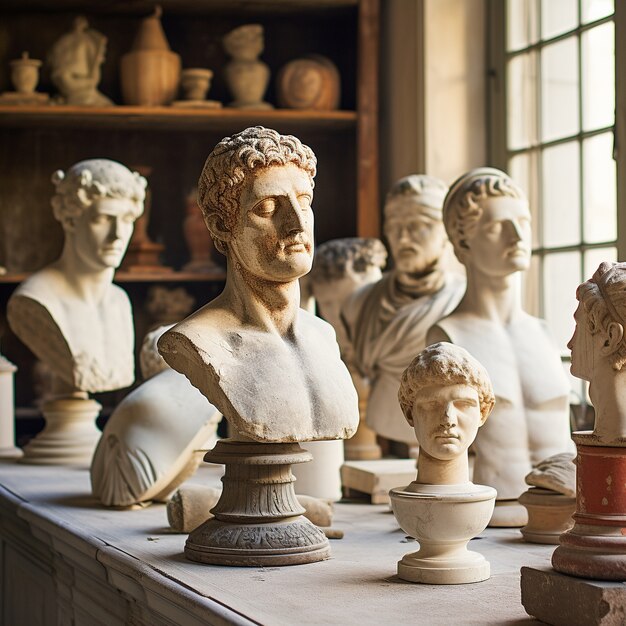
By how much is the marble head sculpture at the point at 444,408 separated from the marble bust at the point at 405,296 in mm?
1463

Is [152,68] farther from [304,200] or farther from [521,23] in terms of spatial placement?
[304,200]

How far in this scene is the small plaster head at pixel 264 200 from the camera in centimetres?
269

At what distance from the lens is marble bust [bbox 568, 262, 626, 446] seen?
212 cm

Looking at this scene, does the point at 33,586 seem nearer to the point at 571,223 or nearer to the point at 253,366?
the point at 253,366

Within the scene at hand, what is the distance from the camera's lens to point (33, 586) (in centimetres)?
374

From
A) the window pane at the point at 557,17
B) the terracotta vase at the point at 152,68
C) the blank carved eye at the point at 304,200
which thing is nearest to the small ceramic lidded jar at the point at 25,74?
the terracotta vase at the point at 152,68

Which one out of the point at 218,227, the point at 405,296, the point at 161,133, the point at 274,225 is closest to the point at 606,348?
the point at 274,225

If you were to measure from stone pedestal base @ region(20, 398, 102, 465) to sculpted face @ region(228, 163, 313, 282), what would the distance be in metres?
2.08

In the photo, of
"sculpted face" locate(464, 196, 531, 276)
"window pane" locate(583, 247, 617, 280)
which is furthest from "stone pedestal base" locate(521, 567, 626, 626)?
"window pane" locate(583, 247, 617, 280)

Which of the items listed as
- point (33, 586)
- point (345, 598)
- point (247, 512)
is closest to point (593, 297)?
point (345, 598)

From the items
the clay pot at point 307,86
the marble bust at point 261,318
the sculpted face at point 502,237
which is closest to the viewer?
the marble bust at point 261,318

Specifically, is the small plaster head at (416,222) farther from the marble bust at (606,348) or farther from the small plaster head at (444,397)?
the marble bust at (606,348)

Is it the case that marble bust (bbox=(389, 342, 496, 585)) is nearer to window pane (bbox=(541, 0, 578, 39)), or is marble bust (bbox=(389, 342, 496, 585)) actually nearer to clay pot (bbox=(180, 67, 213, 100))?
window pane (bbox=(541, 0, 578, 39))

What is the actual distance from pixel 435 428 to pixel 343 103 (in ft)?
11.7
